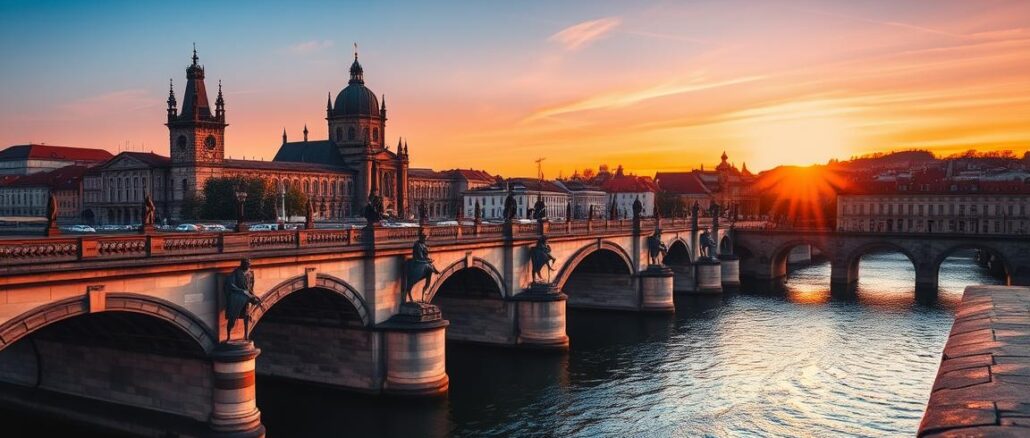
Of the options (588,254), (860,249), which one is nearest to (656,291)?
(588,254)

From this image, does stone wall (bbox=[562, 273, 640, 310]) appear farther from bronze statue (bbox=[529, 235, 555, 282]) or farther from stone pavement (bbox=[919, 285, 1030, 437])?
stone pavement (bbox=[919, 285, 1030, 437])

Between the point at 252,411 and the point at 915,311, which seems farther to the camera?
the point at 915,311

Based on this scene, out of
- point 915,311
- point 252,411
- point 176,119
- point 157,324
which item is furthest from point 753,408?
point 176,119

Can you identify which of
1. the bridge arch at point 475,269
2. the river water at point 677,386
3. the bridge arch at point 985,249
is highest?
the bridge arch at point 475,269

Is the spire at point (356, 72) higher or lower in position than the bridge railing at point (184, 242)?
higher

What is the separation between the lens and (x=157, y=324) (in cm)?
2739

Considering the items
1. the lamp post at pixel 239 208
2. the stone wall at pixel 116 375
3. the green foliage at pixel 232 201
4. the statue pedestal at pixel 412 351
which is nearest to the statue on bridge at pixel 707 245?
the statue pedestal at pixel 412 351

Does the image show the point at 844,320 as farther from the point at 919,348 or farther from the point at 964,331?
the point at 964,331

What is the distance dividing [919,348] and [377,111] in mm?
133088

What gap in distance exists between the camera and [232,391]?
1053 inches

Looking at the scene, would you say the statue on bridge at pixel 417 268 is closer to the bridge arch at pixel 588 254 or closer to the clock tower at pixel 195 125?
the bridge arch at pixel 588 254

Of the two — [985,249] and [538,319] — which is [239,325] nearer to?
[538,319]

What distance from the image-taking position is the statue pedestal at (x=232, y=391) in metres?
26.6

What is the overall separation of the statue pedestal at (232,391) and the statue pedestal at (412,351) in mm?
8363
